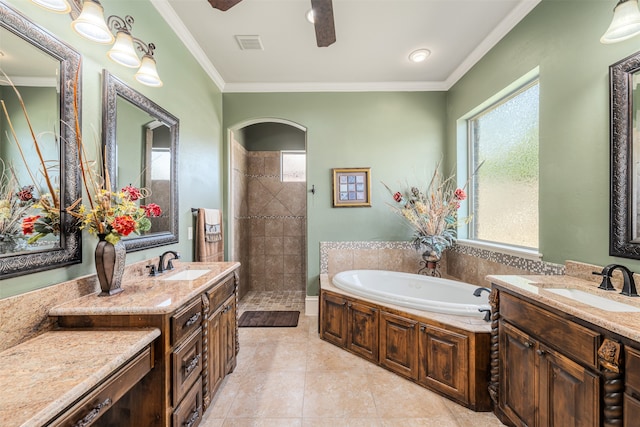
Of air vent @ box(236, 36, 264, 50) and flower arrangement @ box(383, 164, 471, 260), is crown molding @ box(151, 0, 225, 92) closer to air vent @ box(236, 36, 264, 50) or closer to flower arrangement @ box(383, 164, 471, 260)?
air vent @ box(236, 36, 264, 50)

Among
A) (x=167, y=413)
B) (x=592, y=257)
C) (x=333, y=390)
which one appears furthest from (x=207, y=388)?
(x=592, y=257)

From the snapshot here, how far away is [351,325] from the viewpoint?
2482 millimetres

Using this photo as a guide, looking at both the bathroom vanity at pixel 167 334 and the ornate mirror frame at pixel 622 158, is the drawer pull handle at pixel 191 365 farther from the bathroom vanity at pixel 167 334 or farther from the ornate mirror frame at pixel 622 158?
the ornate mirror frame at pixel 622 158

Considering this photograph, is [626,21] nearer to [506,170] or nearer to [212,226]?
[506,170]

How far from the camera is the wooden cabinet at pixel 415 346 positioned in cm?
175

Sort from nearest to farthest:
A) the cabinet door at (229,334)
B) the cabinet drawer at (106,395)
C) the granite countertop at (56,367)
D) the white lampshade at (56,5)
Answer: the granite countertop at (56,367) < the cabinet drawer at (106,395) < the white lampshade at (56,5) < the cabinet door at (229,334)

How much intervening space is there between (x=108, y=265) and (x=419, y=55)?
3.08m

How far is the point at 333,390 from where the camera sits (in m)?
1.96

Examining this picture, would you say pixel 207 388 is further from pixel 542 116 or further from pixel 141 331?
pixel 542 116

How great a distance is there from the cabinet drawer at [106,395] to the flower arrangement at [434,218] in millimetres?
2618

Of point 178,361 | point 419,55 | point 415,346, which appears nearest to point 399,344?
point 415,346


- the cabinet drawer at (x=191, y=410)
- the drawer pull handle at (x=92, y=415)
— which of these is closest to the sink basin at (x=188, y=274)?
the cabinet drawer at (x=191, y=410)

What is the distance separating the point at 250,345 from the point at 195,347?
124 cm

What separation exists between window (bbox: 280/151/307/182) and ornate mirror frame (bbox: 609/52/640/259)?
Answer: 3.57 meters
